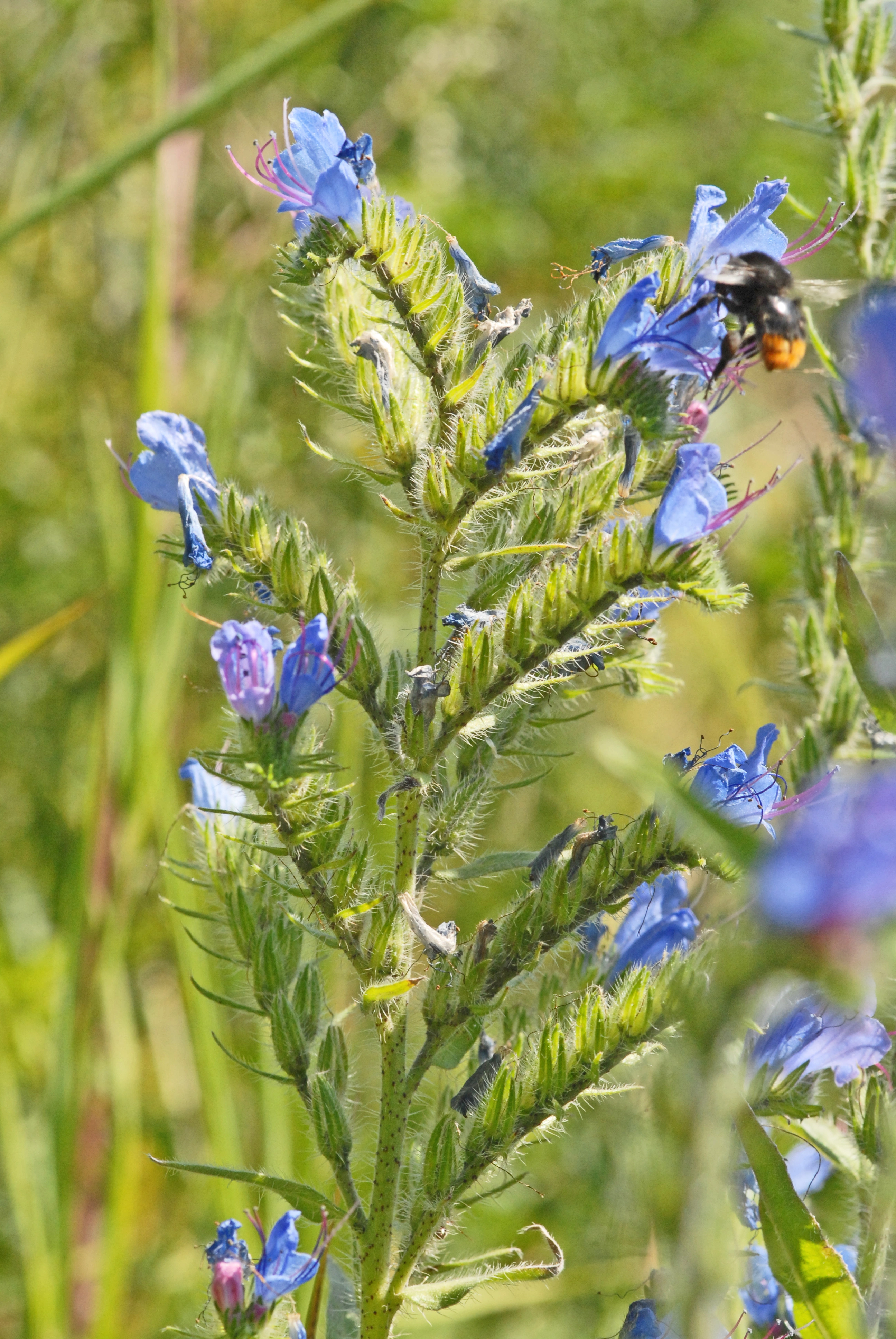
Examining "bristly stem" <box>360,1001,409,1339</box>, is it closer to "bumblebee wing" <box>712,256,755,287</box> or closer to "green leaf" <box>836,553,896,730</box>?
"green leaf" <box>836,553,896,730</box>

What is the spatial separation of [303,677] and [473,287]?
1.35 feet

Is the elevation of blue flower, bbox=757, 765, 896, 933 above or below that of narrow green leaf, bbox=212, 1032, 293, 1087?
above

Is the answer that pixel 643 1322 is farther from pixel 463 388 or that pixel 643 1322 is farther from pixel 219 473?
pixel 219 473

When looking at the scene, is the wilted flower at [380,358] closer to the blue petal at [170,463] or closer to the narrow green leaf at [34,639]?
the blue petal at [170,463]

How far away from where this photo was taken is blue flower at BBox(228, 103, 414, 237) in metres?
1.11

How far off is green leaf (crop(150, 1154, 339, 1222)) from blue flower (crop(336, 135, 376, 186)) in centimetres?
86

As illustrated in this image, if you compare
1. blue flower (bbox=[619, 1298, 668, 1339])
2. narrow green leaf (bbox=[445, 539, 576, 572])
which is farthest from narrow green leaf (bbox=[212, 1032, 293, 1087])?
narrow green leaf (bbox=[445, 539, 576, 572])

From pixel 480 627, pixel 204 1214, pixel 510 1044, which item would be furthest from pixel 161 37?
pixel 204 1214

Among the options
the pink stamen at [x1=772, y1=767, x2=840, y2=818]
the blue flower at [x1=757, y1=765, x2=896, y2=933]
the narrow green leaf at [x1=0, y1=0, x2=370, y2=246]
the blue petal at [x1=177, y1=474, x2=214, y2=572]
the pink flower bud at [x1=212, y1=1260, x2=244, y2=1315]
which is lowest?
the pink flower bud at [x1=212, y1=1260, x2=244, y2=1315]

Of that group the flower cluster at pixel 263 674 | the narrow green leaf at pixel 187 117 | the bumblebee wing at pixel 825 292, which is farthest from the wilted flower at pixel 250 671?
the narrow green leaf at pixel 187 117

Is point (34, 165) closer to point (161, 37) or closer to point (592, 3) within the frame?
point (161, 37)

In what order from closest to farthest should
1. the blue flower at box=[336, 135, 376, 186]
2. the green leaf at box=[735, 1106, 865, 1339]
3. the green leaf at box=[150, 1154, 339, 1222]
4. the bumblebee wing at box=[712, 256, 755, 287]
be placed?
the green leaf at box=[735, 1106, 865, 1339] → the green leaf at box=[150, 1154, 339, 1222] → the blue flower at box=[336, 135, 376, 186] → the bumblebee wing at box=[712, 256, 755, 287]

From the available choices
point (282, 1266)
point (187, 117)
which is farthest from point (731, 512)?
point (187, 117)

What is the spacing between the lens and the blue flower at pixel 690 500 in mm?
1035
